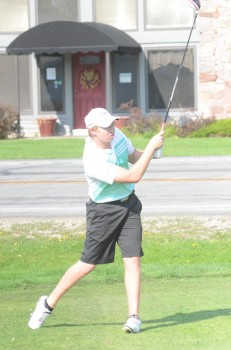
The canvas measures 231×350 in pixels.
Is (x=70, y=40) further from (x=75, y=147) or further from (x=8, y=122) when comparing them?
(x=75, y=147)

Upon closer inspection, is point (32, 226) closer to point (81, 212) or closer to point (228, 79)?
Result: point (81, 212)

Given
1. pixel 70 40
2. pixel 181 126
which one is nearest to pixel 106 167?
pixel 181 126

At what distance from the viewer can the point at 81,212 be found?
1584 centimetres

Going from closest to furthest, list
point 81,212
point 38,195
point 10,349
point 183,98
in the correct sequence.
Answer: point 10,349, point 81,212, point 38,195, point 183,98

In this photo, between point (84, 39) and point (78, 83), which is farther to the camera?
point (78, 83)

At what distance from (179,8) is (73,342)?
2776cm

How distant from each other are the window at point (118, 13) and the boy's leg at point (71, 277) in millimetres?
27141

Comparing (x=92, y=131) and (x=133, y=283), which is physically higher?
(x=92, y=131)

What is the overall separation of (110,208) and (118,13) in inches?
1083

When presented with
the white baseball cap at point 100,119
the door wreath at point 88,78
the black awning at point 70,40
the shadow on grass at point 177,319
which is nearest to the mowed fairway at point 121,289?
the shadow on grass at point 177,319

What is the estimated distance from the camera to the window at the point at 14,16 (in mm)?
35438

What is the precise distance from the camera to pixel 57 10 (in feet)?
117

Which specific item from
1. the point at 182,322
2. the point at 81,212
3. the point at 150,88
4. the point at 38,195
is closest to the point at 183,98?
the point at 150,88

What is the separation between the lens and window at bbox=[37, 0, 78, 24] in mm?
35469
